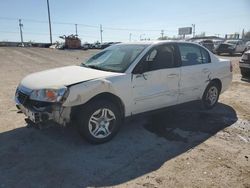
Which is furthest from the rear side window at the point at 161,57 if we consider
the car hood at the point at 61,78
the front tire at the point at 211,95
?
the front tire at the point at 211,95

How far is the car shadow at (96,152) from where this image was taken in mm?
3305

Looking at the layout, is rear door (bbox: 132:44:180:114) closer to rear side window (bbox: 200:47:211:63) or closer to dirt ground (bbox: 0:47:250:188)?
dirt ground (bbox: 0:47:250:188)

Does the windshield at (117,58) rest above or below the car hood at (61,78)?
above

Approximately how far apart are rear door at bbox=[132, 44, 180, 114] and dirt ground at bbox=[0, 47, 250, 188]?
524 mm

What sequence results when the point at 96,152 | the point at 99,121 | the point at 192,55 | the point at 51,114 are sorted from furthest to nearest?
the point at 192,55 → the point at 99,121 → the point at 96,152 → the point at 51,114

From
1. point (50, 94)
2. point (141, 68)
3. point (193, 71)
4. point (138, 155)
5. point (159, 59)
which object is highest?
point (159, 59)

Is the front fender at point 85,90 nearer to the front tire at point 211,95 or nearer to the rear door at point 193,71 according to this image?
the rear door at point 193,71

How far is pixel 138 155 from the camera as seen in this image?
3.92 m

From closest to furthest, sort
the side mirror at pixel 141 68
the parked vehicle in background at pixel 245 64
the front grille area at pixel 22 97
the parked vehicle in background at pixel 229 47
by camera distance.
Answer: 1. the front grille area at pixel 22 97
2. the side mirror at pixel 141 68
3. the parked vehicle in background at pixel 245 64
4. the parked vehicle in background at pixel 229 47

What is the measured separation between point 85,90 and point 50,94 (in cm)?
51

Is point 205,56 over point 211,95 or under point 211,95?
over

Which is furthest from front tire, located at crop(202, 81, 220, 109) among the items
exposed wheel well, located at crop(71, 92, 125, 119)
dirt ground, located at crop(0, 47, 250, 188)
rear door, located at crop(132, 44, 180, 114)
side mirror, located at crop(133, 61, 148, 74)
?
exposed wheel well, located at crop(71, 92, 125, 119)

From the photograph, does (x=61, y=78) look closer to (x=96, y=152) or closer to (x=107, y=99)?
(x=107, y=99)

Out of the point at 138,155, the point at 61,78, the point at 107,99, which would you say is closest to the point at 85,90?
the point at 107,99
